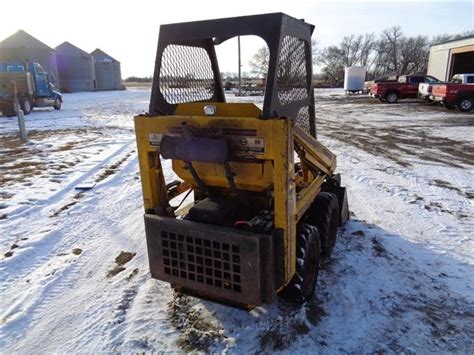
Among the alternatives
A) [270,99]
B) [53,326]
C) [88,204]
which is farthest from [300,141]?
[88,204]

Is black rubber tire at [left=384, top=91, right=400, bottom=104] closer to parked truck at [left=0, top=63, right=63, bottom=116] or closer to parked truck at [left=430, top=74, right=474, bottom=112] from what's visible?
parked truck at [left=430, top=74, right=474, bottom=112]

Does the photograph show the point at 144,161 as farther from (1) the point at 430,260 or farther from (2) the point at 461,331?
(1) the point at 430,260

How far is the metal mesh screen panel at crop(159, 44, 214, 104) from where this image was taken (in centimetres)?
349

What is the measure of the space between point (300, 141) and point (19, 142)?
11.6m

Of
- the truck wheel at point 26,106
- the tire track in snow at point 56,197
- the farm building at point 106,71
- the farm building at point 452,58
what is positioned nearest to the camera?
the tire track in snow at point 56,197

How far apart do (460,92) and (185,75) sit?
19719 mm

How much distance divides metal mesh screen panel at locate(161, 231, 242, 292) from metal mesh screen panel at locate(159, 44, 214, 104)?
134 centimetres

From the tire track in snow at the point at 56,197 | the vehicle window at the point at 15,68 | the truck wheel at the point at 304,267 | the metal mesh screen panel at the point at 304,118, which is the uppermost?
the vehicle window at the point at 15,68

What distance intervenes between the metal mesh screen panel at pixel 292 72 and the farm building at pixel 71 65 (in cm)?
4876

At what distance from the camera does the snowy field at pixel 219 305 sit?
3074mm

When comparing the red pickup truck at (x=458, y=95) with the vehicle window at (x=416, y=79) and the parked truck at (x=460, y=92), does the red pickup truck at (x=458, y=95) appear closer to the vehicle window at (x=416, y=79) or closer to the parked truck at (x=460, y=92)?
the parked truck at (x=460, y=92)

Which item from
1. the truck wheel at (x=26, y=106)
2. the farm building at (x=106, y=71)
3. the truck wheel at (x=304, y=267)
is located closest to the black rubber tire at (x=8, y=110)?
the truck wheel at (x=26, y=106)

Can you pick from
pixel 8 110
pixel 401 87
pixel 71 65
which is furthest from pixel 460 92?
pixel 71 65

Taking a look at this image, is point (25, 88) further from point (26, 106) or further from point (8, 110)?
point (8, 110)
